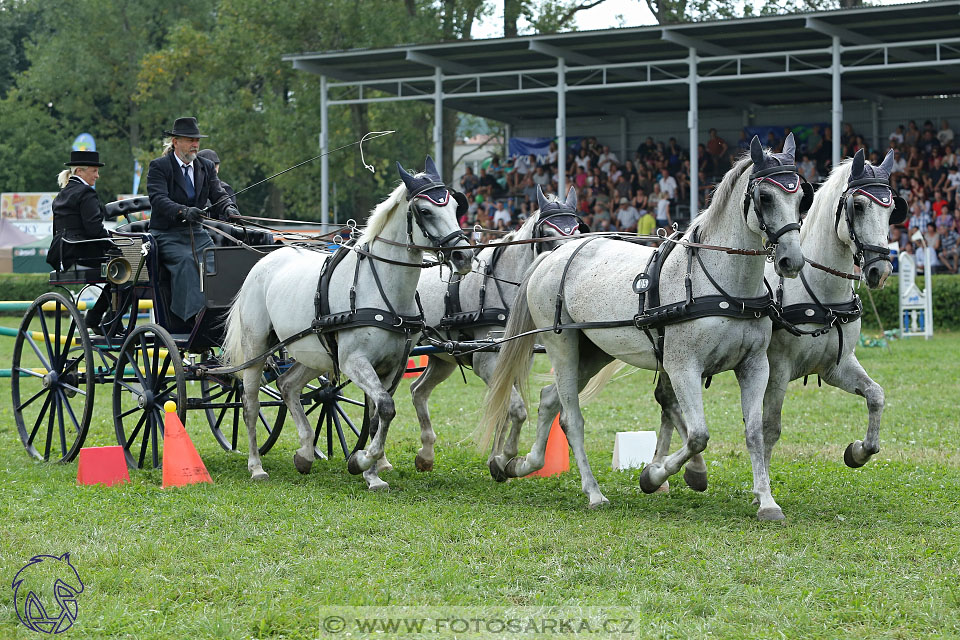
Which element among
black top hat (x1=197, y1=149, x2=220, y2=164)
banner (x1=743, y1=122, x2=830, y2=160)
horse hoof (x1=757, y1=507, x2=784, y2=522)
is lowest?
horse hoof (x1=757, y1=507, x2=784, y2=522)

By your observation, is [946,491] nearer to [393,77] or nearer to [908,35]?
[908,35]

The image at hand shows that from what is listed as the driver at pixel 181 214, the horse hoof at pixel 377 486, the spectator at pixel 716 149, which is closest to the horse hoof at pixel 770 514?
the horse hoof at pixel 377 486

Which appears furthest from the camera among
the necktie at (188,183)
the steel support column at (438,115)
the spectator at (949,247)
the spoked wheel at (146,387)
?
the steel support column at (438,115)

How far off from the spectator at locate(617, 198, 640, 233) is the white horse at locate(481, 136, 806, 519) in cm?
1561

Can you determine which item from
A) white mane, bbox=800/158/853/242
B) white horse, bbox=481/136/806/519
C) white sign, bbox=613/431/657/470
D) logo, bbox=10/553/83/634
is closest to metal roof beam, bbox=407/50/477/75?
white sign, bbox=613/431/657/470

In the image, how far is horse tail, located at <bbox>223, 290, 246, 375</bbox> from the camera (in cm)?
811

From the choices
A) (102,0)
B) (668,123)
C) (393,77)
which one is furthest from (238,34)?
(102,0)

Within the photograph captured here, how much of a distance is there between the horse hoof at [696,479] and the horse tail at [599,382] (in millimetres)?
850

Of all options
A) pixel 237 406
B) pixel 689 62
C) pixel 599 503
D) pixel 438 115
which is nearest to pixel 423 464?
pixel 237 406

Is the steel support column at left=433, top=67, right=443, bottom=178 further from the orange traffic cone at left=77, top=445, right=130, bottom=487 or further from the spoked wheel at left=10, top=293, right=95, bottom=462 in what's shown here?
the orange traffic cone at left=77, top=445, right=130, bottom=487

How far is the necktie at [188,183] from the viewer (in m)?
8.57

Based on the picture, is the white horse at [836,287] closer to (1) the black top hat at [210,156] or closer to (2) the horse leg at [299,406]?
(2) the horse leg at [299,406]

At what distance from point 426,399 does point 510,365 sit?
157cm

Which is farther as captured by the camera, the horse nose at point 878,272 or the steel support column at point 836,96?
the steel support column at point 836,96
